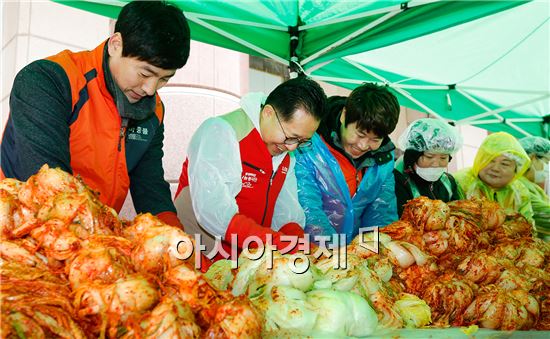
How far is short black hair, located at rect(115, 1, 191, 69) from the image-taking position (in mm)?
1761

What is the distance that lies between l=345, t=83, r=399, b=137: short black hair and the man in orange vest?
3.93 feet

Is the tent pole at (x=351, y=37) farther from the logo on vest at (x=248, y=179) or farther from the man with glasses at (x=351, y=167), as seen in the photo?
the logo on vest at (x=248, y=179)

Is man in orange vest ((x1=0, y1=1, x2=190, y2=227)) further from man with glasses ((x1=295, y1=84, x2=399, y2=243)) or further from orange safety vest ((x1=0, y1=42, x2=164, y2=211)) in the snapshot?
man with glasses ((x1=295, y1=84, x2=399, y2=243))

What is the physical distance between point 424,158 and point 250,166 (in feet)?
6.03

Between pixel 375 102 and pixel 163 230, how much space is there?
6.09ft

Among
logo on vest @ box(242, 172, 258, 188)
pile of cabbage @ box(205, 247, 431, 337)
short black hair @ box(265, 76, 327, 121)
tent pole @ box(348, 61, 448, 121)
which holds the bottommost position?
pile of cabbage @ box(205, 247, 431, 337)

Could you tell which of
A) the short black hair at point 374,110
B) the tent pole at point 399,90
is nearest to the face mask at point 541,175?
the tent pole at point 399,90

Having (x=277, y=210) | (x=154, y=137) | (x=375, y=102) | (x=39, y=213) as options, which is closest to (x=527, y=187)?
(x=375, y=102)

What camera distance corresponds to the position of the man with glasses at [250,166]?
226 cm

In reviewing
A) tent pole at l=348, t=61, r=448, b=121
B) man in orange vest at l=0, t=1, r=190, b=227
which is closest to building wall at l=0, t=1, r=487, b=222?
tent pole at l=348, t=61, r=448, b=121

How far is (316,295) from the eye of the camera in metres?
1.35

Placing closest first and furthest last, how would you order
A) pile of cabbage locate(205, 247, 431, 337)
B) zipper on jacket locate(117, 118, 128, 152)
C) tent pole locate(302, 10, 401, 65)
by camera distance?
pile of cabbage locate(205, 247, 431, 337) < zipper on jacket locate(117, 118, 128, 152) < tent pole locate(302, 10, 401, 65)

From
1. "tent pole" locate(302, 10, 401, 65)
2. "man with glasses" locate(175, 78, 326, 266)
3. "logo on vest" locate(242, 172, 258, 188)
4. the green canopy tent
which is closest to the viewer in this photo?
"man with glasses" locate(175, 78, 326, 266)

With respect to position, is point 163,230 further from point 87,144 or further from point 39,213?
point 87,144
